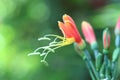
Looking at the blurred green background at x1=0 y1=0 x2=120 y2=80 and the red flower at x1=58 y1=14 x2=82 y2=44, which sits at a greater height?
the blurred green background at x1=0 y1=0 x2=120 y2=80

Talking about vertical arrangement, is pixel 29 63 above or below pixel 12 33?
below

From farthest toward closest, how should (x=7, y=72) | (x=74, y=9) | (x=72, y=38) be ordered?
(x=74, y=9) → (x=7, y=72) → (x=72, y=38)

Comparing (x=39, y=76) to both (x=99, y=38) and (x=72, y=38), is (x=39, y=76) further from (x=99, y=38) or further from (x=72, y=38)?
(x=72, y=38)

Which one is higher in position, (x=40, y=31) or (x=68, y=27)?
(x=40, y=31)

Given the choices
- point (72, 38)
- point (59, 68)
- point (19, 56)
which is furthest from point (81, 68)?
point (72, 38)

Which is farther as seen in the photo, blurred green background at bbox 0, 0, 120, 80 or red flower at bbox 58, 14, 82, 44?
blurred green background at bbox 0, 0, 120, 80

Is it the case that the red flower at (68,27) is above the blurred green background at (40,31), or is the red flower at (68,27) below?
below

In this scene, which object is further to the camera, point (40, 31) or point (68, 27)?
point (40, 31)

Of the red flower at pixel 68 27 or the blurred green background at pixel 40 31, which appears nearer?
the red flower at pixel 68 27
